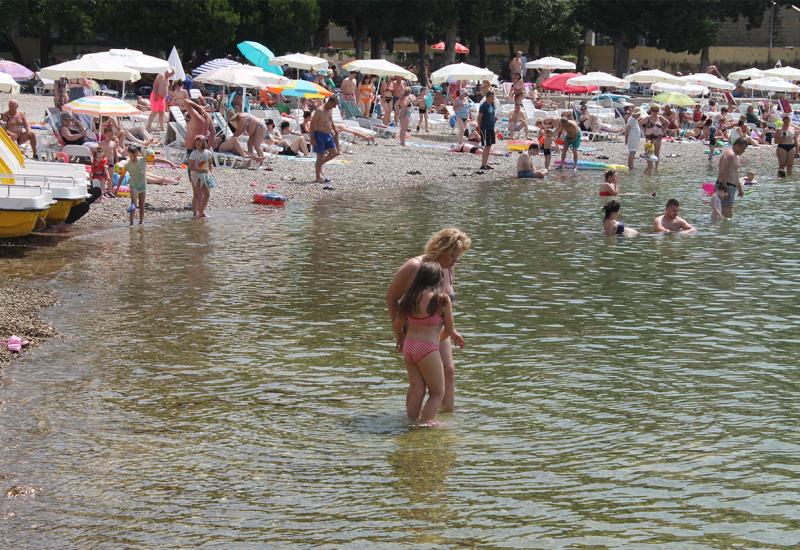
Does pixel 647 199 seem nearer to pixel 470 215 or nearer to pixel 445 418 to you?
pixel 470 215

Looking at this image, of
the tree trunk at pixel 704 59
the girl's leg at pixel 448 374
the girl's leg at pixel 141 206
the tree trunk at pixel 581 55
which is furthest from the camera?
the tree trunk at pixel 704 59

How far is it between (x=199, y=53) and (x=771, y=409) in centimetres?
4566

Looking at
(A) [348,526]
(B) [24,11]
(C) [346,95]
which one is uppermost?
(B) [24,11]

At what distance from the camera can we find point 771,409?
8625 millimetres

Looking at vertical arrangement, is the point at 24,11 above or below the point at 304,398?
above

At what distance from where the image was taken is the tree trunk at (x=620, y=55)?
2571 inches

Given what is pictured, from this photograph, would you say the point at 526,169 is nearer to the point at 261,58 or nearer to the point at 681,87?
the point at 261,58

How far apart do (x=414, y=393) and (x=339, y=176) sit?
52.2ft

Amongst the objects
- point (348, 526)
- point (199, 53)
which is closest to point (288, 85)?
point (348, 526)

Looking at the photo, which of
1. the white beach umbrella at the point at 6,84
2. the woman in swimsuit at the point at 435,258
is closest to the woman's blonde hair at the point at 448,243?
the woman in swimsuit at the point at 435,258

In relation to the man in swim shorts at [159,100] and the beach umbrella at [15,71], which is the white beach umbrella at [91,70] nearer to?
the man in swim shorts at [159,100]

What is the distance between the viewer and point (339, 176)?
77.7 feet

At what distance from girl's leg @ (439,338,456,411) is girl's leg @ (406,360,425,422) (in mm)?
224

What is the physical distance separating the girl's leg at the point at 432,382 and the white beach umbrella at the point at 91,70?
17.8m
